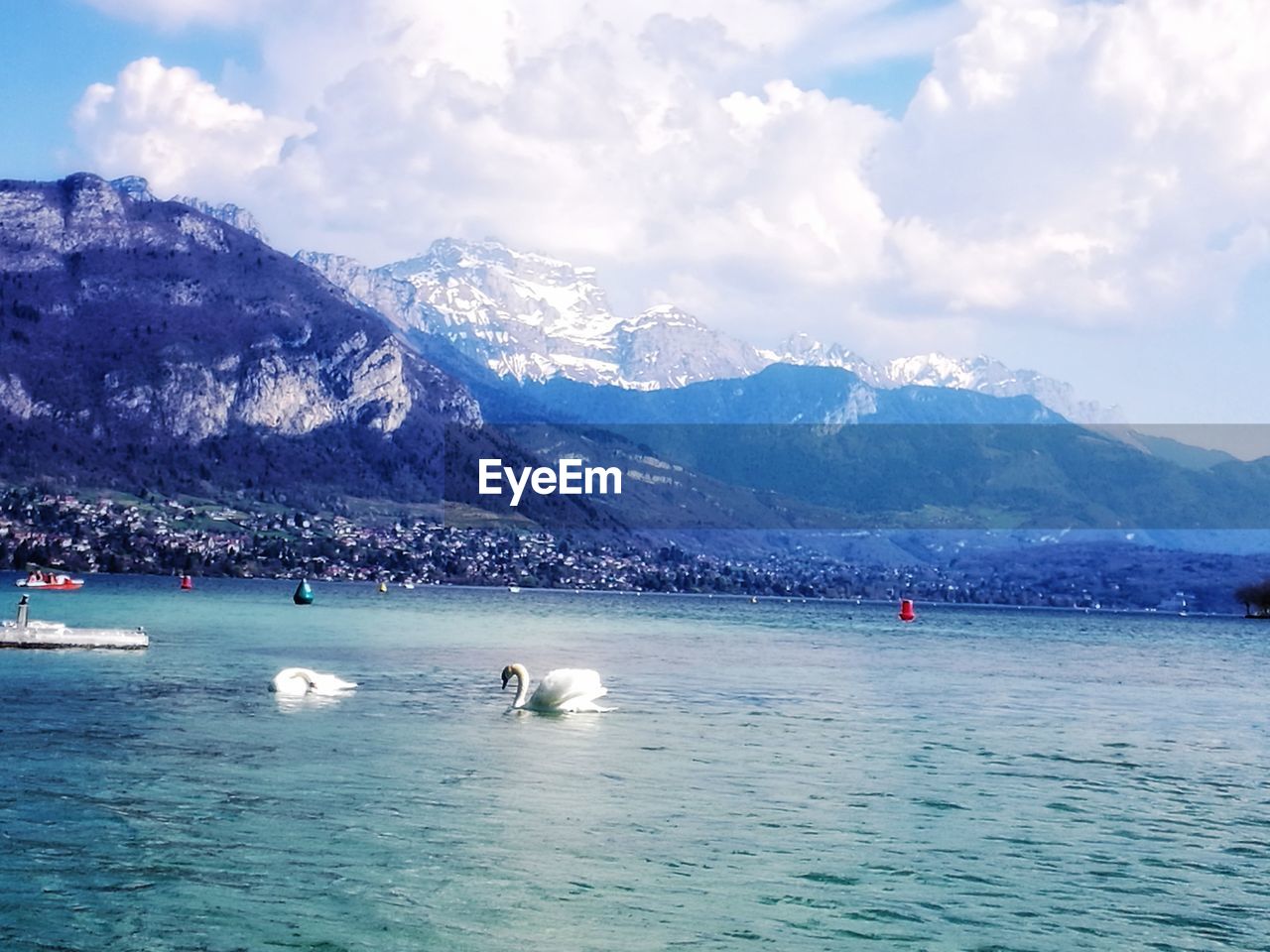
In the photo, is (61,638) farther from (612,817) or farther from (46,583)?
(46,583)

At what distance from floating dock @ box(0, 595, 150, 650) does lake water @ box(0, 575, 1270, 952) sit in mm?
4542

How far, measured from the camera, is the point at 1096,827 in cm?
3719

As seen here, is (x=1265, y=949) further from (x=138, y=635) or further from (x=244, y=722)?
(x=138, y=635)

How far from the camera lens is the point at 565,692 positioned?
5825cm

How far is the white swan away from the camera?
62.0 meters

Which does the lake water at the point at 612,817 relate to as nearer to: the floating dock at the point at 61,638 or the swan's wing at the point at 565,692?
the swan's wing at the point at 565,692

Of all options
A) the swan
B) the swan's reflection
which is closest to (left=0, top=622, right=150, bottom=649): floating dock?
the swan's reflection

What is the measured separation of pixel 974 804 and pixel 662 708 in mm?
24680

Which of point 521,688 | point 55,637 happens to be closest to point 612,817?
point 521,688

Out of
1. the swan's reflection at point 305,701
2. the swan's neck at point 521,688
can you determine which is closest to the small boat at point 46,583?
the swan's reflection at point 305,701

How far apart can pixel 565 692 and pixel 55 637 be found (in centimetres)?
3601

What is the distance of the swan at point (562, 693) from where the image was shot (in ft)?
191

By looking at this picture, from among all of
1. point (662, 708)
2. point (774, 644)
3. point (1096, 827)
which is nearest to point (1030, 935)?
point (1096, 827)

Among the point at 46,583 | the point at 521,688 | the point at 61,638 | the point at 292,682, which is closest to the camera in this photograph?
the point at 521,688
